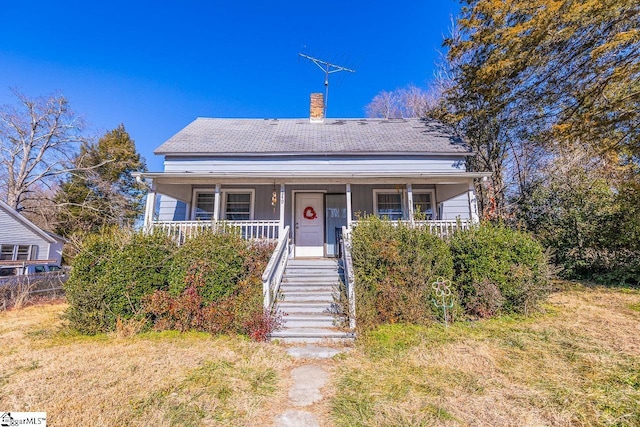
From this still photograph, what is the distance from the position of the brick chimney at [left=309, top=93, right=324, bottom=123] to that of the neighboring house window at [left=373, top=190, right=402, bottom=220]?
19.4ft

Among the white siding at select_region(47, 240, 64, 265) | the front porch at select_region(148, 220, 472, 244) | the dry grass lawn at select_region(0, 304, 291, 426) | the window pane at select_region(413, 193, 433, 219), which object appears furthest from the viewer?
the white siding at select_region(47, 240, 64, 265)

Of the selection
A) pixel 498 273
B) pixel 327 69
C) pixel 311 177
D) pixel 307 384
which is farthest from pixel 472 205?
pixel 327 69

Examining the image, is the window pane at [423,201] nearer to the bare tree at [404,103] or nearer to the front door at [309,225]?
the front door at [309,225]

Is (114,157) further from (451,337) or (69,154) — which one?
(451,337)

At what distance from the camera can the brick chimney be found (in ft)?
48.2

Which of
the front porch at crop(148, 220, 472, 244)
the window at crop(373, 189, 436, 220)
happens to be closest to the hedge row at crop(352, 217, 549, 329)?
the front porch at crop(148, 220, 472, 244)

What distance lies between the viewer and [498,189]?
15.2 meters

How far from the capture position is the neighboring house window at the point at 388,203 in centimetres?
1076

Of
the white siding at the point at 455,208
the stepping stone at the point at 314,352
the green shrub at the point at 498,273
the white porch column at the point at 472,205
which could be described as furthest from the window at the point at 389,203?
the stepping stone at the point at 314,352

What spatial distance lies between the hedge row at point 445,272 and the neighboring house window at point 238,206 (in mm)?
5400

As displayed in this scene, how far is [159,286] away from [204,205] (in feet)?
16.9

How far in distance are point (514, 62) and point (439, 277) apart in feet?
30.9

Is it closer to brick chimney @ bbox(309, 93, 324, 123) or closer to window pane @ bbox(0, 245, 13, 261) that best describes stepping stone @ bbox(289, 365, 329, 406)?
brick chimney @ bbox(309, 93, 324, 123)

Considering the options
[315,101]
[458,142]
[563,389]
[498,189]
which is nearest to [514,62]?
[458,142]
